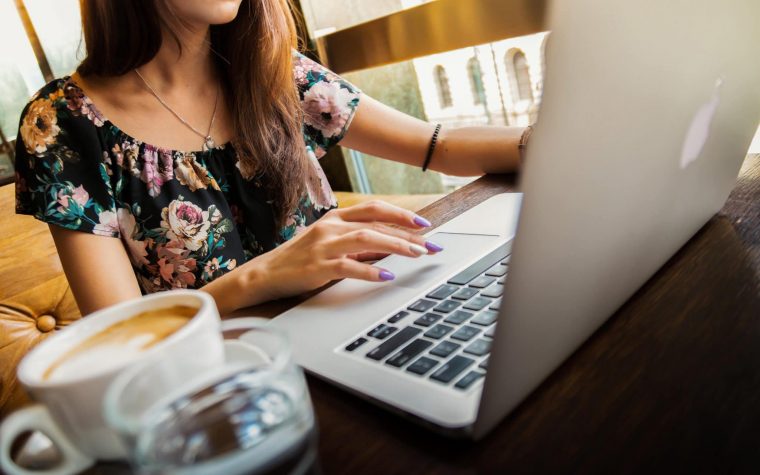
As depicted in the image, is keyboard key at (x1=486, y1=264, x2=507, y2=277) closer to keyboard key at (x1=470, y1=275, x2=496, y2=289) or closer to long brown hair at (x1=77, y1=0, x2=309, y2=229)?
keyboard key at (x1=470, y1=275, x2=496, y2=289)

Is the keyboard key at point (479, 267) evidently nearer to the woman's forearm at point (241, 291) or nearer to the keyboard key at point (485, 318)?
the keyboard key at point (485, 318)

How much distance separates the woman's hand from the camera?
55cm

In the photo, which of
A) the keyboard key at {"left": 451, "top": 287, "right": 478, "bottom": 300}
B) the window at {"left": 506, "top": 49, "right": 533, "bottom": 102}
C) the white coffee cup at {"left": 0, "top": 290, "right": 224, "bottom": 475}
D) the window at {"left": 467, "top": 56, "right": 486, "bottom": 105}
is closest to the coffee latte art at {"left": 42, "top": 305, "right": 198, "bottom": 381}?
the white coffee cup at {"left": 0, "top": 290, "right": 224, "bottom": 475}

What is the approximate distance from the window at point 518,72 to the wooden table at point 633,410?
2.42m

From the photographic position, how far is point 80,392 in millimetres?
264

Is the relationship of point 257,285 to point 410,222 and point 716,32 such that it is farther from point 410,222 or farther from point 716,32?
point 716,32

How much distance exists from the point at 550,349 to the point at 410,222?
0.32m

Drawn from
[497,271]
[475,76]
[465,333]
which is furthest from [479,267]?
[475,76]

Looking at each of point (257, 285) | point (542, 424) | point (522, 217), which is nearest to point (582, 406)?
point (542, 424)

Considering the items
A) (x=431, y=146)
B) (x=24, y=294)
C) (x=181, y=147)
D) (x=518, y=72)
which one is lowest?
(x=518, y=72)

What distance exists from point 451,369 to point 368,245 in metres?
0.25

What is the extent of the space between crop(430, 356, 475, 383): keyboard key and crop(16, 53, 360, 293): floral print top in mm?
640

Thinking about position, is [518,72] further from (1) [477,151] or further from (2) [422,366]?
(2) [422,366]

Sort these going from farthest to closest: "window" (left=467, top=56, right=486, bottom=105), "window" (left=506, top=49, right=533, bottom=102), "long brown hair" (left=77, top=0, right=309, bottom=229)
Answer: "window" (left=506, top=49, right=533, bottom=102), "window" (left=467, top=56, right=486, bottom=105), "long brown hair" (left=77, top=0, right=309, bottom=229)
